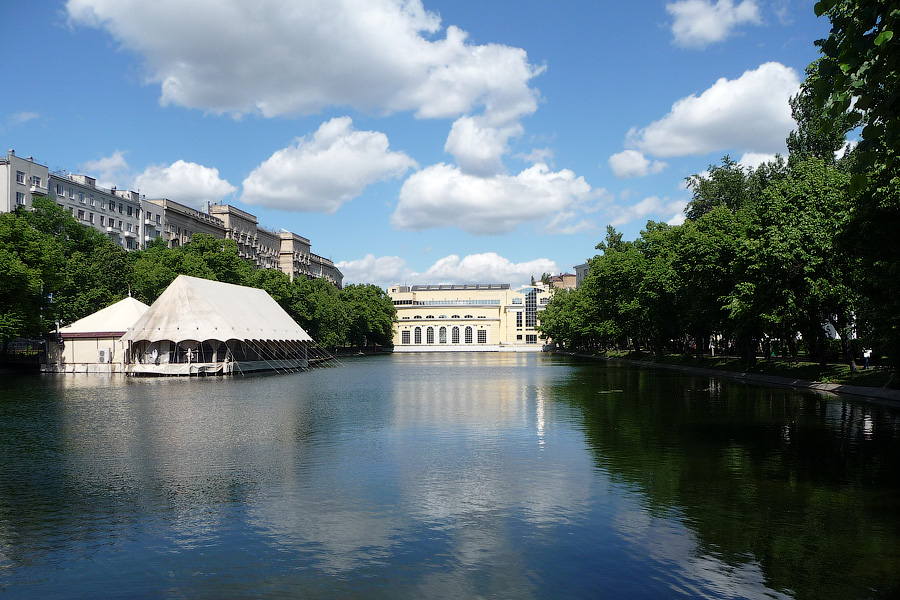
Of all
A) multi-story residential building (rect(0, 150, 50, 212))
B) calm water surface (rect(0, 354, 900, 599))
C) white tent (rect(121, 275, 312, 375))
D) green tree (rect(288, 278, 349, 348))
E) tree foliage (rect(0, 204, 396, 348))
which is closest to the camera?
calm water surface (rect(0, 354, 900, 599))

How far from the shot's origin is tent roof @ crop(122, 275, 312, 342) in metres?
57.2

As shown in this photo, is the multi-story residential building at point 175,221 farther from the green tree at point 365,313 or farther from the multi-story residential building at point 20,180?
the green tree at point 365,313

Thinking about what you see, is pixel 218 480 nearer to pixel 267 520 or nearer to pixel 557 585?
pixel 267 520

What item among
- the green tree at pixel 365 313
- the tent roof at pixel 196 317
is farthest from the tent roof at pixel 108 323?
the green tree at pixel 365 313

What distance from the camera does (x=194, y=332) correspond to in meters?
57.4

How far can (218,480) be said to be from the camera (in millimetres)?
16109

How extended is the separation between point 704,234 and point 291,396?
33276 mm

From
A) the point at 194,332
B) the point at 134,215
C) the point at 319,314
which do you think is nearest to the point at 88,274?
the point at 194,332

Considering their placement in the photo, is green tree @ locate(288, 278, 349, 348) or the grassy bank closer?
the grassy bank

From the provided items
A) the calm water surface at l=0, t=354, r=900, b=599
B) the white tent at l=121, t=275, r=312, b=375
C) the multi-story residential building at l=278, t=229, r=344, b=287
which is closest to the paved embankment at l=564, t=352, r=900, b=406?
the calm water surface at l=0, t=354, r=900, b=599

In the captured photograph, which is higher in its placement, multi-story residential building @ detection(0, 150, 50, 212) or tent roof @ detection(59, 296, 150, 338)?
multi-story residential building @ detection(0, 150, 50, 212)

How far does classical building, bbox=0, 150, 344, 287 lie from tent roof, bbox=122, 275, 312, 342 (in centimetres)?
3453

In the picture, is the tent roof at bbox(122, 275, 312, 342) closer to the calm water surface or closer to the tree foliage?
the tree foliage

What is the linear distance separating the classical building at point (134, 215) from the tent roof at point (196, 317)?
34530 mm
